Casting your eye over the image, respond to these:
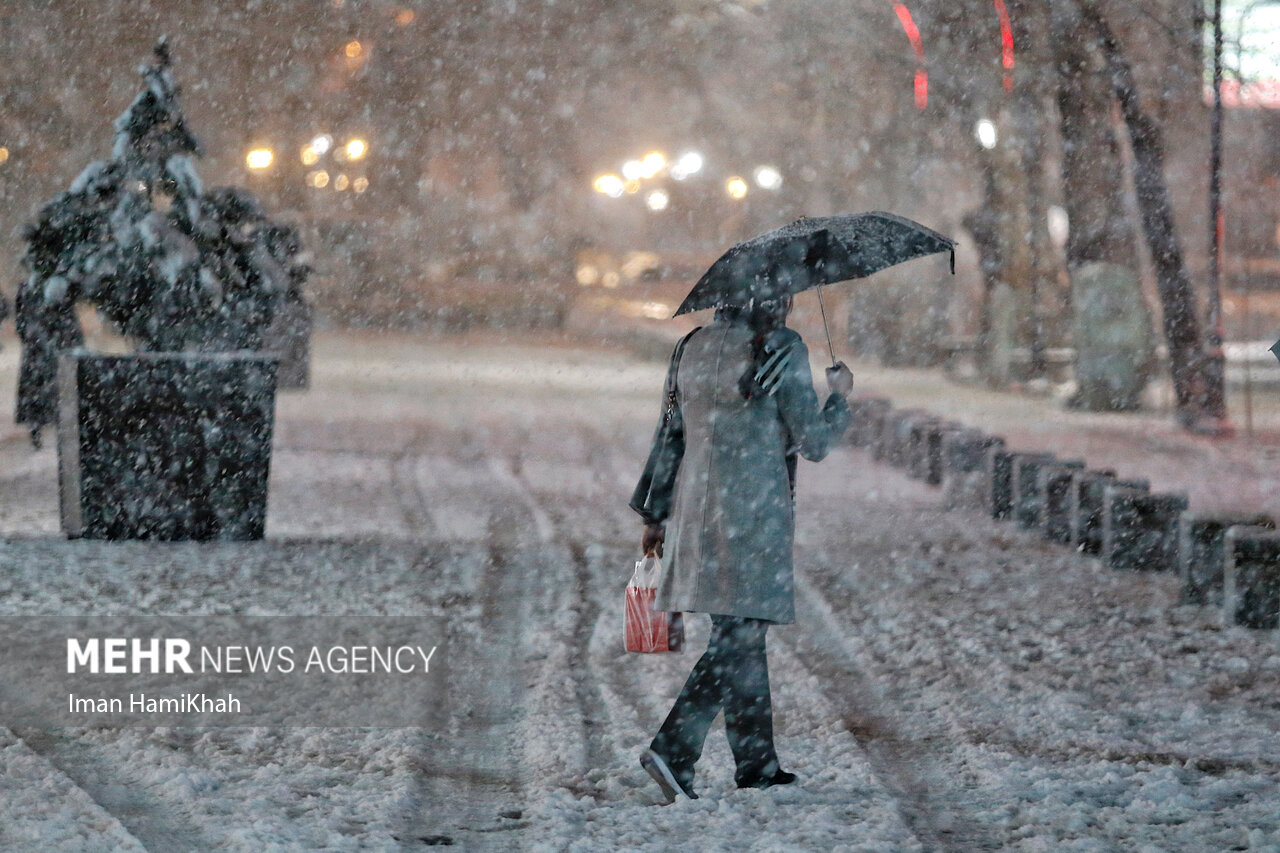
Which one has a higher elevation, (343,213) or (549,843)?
(343,213)

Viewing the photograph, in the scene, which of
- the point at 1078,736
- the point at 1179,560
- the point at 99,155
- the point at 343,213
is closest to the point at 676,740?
the point at 1078,736

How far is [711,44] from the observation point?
3750 cm

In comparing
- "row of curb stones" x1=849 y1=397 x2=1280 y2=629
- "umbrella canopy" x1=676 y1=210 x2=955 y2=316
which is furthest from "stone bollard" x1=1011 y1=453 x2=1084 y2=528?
"umbrella canopy" x1=676 y1=210 x2=955 y2=316

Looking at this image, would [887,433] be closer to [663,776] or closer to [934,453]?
[934,453]

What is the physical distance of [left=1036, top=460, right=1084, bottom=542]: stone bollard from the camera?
985cm

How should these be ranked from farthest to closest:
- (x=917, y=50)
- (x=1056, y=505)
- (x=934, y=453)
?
(x=917, y=50) < (x=934, y=453) < (x=1056, y=505)

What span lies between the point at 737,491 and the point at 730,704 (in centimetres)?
67

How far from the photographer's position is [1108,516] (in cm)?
910

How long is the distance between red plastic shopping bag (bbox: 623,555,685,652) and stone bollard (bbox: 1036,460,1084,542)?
5589 mm

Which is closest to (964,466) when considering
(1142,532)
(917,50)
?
(1142,532)

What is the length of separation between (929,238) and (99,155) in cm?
2896

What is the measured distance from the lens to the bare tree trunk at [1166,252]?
18.9m

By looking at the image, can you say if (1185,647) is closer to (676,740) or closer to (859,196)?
(676,740)

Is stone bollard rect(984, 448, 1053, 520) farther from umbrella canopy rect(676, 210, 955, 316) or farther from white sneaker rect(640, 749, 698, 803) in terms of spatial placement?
white sneaker rect(640, 749, 698, 803)
